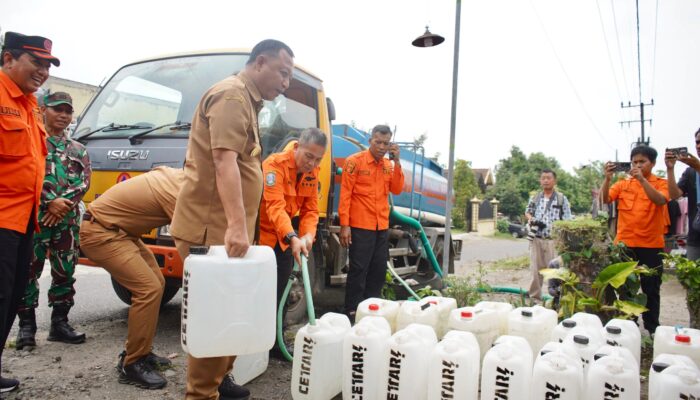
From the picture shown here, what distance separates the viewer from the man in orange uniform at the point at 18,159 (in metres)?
2.28

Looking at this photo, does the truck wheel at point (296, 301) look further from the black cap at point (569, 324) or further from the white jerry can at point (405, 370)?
the black cap at point (569, 324)

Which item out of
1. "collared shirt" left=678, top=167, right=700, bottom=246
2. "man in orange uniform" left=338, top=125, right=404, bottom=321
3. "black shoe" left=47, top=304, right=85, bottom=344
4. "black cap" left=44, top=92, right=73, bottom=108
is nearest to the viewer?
"black cap" left=44, top=92, right=73, bottom=108

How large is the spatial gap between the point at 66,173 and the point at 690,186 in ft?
17.9

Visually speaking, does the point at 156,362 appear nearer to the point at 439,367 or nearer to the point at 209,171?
the point at 209,171

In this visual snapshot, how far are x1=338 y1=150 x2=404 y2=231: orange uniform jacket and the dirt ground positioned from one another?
4.94ft

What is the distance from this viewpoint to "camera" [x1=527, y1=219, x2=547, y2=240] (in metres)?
5.94

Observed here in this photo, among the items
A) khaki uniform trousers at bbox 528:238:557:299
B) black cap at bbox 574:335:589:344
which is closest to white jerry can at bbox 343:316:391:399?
black cap at bbox 574:335:589:344

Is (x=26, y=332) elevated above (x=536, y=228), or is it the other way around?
(x=536, y=228)

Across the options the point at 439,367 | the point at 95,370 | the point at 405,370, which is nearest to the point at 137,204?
the point at 95,370

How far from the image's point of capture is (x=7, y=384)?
2.62 meters

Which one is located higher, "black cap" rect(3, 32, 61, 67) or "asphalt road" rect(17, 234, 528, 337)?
"black cap" rect(3, 32, 61, 67)

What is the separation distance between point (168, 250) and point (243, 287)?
145 centimetres

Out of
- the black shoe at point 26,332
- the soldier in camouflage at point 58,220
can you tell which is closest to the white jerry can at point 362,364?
the soldier in camouflage at point 58,220

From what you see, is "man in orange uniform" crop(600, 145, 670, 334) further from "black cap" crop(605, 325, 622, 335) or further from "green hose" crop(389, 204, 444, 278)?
"green hose" crop(389, 204, 444, 278)
